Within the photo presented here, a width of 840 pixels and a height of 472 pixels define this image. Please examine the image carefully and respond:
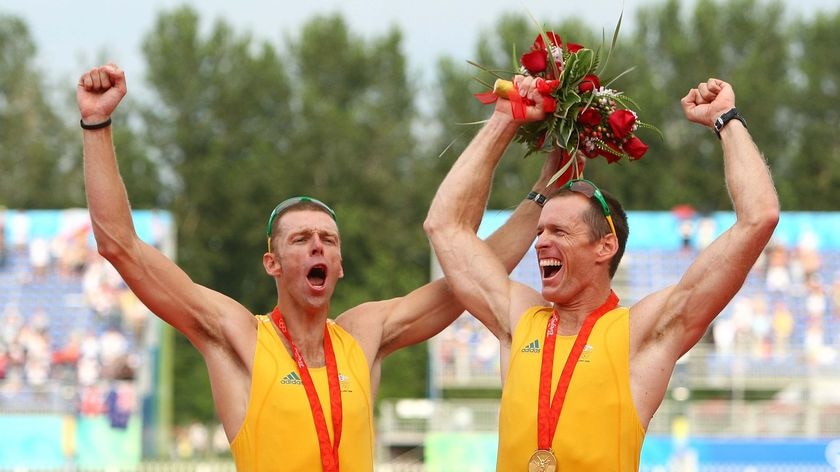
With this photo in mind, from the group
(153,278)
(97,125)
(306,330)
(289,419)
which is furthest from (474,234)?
(97,125)

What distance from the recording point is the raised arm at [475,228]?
721 cm

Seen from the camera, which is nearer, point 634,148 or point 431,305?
point 634,148

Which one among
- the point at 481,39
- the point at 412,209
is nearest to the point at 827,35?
the point at 481,39

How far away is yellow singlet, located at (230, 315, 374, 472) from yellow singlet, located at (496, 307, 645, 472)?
27.1 inches

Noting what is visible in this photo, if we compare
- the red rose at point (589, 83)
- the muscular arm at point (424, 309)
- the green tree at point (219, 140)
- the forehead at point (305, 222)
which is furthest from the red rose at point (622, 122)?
the green tree at point (219, 140)

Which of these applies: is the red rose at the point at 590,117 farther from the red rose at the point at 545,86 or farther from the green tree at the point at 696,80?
the green tree at the point at 696,80

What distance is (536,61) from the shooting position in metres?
7.40

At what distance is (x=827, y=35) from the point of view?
52906 mm

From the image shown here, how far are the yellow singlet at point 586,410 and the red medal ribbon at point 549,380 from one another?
2 centimetres

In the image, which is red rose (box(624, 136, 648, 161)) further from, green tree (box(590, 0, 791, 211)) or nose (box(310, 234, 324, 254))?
green tree (box(590, 0, 791, 211))

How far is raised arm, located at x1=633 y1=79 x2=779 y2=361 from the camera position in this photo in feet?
21.3

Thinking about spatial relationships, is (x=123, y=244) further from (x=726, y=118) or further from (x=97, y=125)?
(x=726, y=118)

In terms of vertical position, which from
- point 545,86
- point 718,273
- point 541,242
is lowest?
point 718,273

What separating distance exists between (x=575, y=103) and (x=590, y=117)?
0.10 meters
